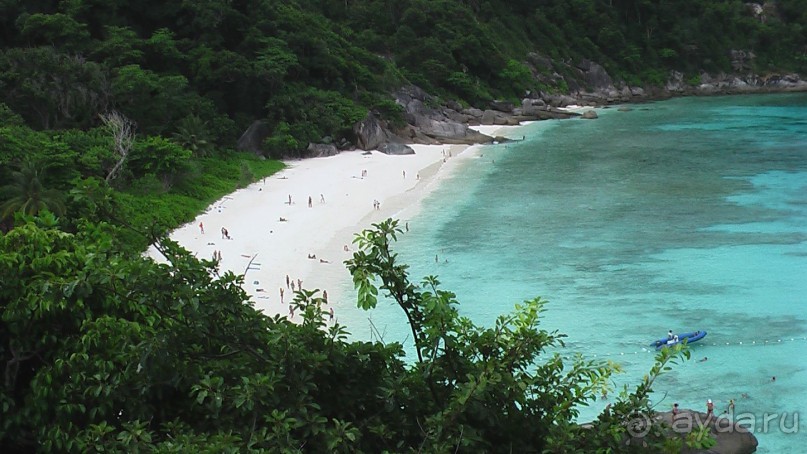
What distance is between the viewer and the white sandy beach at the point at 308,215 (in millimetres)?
23703

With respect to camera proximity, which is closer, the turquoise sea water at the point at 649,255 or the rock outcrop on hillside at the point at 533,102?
the turquoise sea water at the point at 649,255

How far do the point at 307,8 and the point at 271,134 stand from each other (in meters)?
21.1

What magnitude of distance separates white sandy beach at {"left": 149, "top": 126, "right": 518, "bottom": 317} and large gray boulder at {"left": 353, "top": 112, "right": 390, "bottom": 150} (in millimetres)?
1100

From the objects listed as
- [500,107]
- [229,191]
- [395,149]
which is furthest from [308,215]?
[500,107]

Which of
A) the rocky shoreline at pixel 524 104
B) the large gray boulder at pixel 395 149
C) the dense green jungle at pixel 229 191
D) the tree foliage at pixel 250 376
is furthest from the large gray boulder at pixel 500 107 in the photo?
the tree foliage at pixel 250 376

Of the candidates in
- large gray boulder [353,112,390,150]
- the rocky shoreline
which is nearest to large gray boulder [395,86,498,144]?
the rocky shoreline

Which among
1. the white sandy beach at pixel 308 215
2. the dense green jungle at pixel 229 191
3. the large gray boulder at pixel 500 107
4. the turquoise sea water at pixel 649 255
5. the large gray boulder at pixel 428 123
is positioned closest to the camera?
the dense green jungle at pixel 229 191

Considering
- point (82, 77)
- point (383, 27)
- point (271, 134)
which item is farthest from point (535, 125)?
point (82, 77)

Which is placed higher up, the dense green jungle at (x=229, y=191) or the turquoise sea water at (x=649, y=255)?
the dense green jungle at (x=229, y=191)

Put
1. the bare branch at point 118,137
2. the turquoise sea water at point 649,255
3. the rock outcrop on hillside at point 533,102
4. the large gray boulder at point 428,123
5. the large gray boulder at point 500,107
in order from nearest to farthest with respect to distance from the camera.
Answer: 1. the turquoise sea water at point 649,255
2. the bare branch at point 118,137
3. the rock outcrop on hillside at point 533,102
4. the large gray boulder at point 428,123
5. the large gray boulder at point 500,107

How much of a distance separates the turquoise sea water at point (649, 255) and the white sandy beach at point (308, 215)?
1.85 metres

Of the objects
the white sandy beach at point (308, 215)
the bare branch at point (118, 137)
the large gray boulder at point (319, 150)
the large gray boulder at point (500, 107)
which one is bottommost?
the white sandy beach at point (308, 215)

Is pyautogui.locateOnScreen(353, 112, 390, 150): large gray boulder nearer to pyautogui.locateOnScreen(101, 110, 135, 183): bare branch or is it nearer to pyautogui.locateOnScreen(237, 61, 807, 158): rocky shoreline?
pyautogui.locateOnScreen(237, 61, 807, 158): rocky shoreline

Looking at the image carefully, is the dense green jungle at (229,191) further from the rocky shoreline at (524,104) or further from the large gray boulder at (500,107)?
the large gray boulder at (500,107)
